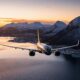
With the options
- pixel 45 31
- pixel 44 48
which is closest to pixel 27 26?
pixel 45 31

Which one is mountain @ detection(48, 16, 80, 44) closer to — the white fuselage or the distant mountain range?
the distant mountain range

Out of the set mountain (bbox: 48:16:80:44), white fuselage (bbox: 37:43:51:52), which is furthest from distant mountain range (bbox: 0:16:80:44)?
white fuselage (bbox: 37:43:51:52)

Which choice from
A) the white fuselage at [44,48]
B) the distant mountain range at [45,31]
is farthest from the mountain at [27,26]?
the white fuselage at [44,48]

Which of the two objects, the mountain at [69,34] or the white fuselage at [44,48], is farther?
the mountain at [69,34]

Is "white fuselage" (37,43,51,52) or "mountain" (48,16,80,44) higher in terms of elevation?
"mountain" (48,16,80,44)

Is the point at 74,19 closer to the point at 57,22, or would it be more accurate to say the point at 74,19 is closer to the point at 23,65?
the point at 57,22

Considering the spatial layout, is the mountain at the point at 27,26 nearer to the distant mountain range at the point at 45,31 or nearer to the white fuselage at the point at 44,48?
the distant mountain range at the point at 45,31

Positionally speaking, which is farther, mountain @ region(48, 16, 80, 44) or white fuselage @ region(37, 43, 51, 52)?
mountain @ region(48, 16, 80, 44)

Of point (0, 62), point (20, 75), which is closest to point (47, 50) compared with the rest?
point (20, 75)

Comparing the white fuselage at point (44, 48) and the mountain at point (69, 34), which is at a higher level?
the mountain at point (69, 34)
